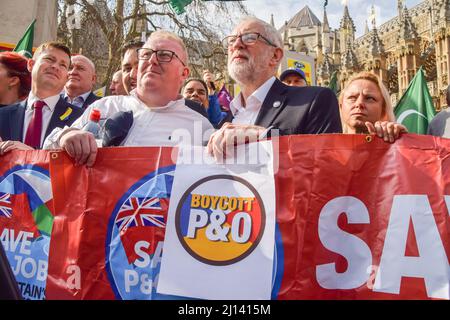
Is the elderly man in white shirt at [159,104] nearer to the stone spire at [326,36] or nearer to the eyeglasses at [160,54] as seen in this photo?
the eyeglasses at [160,54]

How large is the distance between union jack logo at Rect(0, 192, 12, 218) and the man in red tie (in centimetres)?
85

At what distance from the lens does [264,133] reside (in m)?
2.79

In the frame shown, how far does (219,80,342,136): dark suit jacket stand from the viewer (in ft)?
10.2

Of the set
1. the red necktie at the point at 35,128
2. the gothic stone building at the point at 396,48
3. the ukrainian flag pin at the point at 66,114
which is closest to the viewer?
the red necktie at the point at 35,128

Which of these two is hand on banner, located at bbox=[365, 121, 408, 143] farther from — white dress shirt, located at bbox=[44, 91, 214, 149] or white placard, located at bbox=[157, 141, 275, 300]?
white dress shirt, located at bbox=[44, 91, 214, 149]

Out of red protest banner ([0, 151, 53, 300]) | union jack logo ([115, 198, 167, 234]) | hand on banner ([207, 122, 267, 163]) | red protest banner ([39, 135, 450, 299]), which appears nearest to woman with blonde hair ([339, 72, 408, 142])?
red protest banner ([39, 135, 450, 299])

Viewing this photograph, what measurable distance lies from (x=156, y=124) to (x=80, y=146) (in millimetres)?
694

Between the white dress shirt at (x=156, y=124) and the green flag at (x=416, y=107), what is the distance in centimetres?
495

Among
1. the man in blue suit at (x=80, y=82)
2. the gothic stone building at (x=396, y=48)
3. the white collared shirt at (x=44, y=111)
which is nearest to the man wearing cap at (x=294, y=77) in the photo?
the man in blue suit at (x=80, y=82)

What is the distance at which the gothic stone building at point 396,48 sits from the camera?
47956mm

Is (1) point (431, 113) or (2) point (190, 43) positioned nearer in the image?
(1) point (431, 113)
